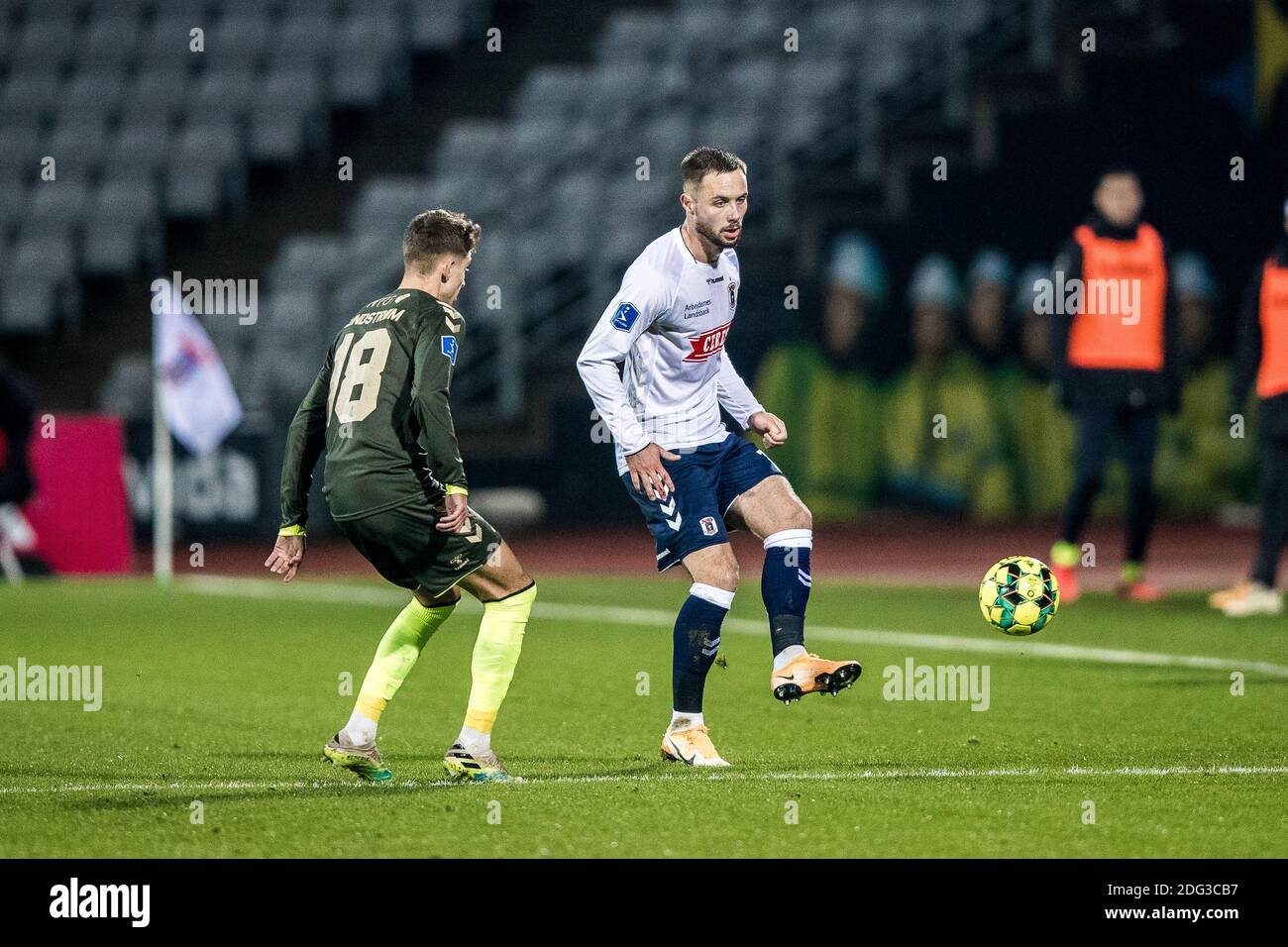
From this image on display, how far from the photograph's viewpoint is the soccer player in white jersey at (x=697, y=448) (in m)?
6.77

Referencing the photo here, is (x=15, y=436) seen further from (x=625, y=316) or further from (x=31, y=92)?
(x=31, y=92)

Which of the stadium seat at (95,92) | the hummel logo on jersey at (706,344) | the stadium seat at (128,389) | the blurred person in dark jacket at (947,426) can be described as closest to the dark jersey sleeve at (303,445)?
the hummel logo on jersey at (706,344)

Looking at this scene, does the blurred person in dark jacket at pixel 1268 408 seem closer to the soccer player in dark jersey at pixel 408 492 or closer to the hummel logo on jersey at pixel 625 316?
the hummel logo on jersey at pixel 625 316

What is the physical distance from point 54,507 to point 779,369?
684 cm

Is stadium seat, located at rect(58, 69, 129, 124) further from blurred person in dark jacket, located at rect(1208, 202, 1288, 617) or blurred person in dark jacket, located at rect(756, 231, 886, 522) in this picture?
blurred person in dark jacket, located at rect(1208, 202, 1288, 617)

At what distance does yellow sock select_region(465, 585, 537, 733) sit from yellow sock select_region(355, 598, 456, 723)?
152 millimetres

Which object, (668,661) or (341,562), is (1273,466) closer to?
(668,661)

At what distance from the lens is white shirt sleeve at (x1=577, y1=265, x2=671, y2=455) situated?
267 inches

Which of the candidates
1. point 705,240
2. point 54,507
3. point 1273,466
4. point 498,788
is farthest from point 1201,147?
point 498,788

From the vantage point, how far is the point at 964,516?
19531 mm

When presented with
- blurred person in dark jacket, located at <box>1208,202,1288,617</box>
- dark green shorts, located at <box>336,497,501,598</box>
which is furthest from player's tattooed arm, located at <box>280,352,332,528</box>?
blurred person in dark jacket, located at <box>1208,202,1288,617</box>

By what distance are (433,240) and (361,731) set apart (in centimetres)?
154

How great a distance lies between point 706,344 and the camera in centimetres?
705

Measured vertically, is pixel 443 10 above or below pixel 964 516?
above
